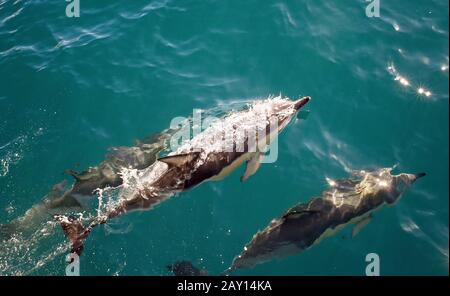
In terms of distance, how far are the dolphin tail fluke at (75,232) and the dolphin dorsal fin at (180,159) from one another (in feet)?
7.45

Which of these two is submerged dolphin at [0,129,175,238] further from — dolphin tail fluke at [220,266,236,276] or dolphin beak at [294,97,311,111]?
dolphin beak at [294,97,311,111]

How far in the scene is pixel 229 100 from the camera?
11.6 m

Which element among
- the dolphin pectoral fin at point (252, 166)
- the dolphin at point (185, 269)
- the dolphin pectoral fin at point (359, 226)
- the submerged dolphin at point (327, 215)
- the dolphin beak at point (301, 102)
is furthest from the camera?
the dolphin beak at point (301, 102)

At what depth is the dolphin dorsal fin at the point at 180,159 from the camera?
8.79m

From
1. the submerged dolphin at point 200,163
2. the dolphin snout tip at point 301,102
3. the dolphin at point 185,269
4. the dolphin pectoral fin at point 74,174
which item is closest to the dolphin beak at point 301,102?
the dolphin snout tip at point 301,102

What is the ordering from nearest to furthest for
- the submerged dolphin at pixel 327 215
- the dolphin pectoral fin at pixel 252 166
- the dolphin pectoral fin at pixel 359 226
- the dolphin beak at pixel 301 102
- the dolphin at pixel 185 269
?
the dolphin at pixel 185 269 < the submerged dolphin at pixel 327 215 < the dolphin pectoral fin at pixel 359 226 < the dolphin pectoral fin at pixel 252 166 < the dolphin beak at pixel 301 102

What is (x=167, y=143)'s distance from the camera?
35.5 feet

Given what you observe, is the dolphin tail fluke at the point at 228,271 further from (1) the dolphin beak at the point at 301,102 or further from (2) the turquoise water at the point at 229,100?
(1) the dolphin beak at the point at 301,102

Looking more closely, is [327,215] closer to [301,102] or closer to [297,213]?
[297,213]

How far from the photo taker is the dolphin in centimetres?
887

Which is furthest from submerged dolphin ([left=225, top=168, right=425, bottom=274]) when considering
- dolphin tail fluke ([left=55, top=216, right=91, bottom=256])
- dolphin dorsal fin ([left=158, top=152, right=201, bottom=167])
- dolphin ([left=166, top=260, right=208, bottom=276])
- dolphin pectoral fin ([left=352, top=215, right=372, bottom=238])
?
dolphin tail fluke ([left=55, top=216, right=91, bottom=256])

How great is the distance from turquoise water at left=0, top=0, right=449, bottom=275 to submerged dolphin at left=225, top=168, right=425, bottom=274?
0.37 metres

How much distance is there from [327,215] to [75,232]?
5335mm

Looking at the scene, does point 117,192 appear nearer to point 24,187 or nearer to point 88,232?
point 88,232
